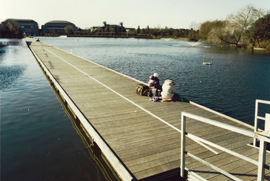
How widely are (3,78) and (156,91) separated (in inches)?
631

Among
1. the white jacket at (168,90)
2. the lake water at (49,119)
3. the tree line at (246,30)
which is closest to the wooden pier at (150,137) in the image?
the white jacket at (168,90)

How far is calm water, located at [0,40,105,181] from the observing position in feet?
21.0

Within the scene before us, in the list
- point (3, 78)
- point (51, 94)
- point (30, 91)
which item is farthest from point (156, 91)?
point (3, 78)

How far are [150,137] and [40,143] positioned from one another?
458 centimetres

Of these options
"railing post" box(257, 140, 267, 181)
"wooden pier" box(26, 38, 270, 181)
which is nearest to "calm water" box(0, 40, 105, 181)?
"wooden pier" box(26, 38, 270, 181)

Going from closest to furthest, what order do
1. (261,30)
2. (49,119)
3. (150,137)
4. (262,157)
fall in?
1. (262,157)
2. (150,137)
3. (49,119)
4. (261,30)

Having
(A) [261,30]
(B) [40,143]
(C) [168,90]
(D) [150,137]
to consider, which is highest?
(A) [261,30]

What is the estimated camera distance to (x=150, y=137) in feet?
21.9

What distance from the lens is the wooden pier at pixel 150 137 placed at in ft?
16.6

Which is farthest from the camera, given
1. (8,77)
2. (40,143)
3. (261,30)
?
(261,30)

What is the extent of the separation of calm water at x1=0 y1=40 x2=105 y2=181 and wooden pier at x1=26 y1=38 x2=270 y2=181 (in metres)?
0.96

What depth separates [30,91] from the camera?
1544cm

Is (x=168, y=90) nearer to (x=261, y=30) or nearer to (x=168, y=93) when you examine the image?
(x=168, y=93)

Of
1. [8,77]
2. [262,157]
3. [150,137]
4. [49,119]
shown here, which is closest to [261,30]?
[8,77]
